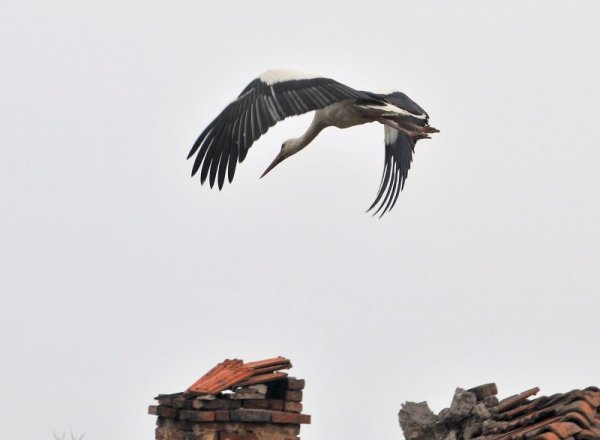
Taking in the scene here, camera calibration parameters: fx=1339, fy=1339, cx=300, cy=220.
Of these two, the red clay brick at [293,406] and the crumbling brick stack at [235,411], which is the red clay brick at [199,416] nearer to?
the crumbling brick stack at [235,411]

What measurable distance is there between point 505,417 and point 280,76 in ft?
10.9

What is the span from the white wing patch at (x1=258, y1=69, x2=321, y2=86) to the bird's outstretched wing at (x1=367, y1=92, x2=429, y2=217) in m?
1.45

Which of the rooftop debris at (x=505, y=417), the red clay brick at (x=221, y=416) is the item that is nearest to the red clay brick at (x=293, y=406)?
the red clay brick at (x=221, y=416)

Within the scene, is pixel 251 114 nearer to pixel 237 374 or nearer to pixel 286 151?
pixel 237 374

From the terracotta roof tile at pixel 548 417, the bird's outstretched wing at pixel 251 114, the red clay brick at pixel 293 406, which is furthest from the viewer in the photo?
the bird's outstretched wing at pixel 251 114

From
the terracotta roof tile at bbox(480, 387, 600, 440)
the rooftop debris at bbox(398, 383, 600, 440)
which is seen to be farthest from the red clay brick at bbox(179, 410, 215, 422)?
the terracotta roof tile at bbox(480, 387, 600, 440)

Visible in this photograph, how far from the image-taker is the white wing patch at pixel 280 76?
9852 mm

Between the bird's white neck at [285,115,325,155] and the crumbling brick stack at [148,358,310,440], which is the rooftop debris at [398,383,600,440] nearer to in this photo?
the crumbling brick stack at [148,358,310,440]

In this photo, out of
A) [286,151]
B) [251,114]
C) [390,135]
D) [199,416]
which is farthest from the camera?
[390,135]

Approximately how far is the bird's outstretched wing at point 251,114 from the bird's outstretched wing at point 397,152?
5.18ft

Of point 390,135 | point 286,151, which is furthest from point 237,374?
point 390,135

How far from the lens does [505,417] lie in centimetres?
787

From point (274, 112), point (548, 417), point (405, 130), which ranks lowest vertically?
point (548, 417)

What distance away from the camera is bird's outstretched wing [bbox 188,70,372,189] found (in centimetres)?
946
